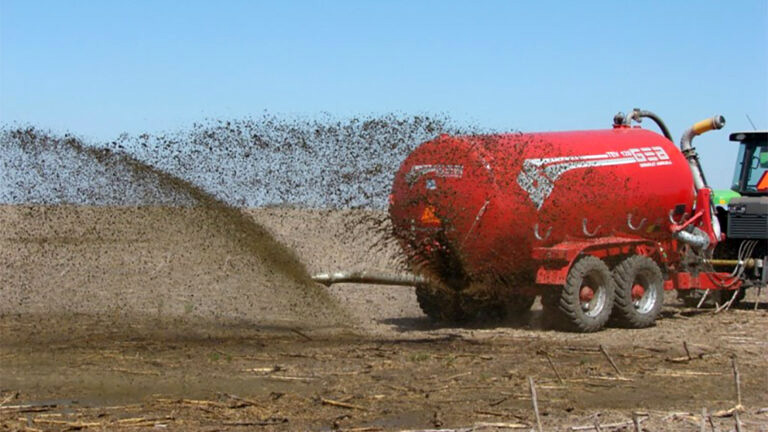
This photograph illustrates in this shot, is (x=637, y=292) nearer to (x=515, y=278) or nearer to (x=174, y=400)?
(x=515, y=278)

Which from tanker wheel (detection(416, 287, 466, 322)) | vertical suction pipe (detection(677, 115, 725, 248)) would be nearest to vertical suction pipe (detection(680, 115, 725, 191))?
vertical suction pipe (detection(677, 115, 725, 248))

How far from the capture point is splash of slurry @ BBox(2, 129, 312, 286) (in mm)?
10438

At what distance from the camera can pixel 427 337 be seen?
1051cm

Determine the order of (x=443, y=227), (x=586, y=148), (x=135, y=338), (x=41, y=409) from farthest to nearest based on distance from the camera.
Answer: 1. (x=586, y=148)
2. (x=443, y=227)
3. (x=135, y=338)
4. (x=41, y=409)

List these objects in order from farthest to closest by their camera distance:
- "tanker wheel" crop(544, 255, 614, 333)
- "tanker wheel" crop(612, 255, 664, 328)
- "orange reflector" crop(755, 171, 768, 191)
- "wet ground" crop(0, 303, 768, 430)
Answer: "orange reflector" crop(755, 171, 768, 191), "tanker wheel" crop(612, 255, 664, 328), "tanker wheel" crop(544, 255, 614, 333), "wet ground" crop(0, 303, 768, 430)

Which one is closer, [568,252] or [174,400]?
[174,400]

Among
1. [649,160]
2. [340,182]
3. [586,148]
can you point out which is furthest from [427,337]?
[649,160]

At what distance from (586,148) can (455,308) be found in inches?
92.7

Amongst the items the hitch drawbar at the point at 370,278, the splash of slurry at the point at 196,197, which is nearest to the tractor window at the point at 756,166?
the hitch drawbar at the point at 370,278

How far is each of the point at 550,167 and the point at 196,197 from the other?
3.82m

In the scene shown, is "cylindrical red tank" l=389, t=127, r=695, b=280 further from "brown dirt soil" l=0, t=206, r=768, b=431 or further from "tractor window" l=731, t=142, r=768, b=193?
"tractor window" l=731, t=142, r=768, b=193

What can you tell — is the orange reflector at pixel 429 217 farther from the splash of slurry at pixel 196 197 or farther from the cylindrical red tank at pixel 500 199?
the splash of slurry at pixel 196 197

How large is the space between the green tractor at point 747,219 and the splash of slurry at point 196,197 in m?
5.46

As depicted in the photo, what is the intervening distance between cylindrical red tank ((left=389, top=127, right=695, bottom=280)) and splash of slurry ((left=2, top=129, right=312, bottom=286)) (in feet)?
5.25
